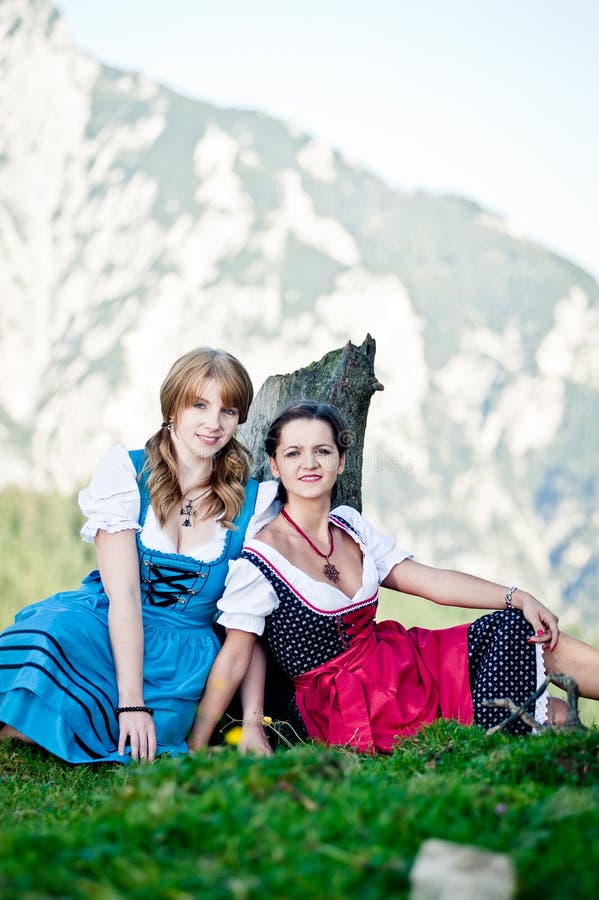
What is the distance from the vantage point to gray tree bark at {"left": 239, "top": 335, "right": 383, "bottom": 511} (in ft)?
15.2

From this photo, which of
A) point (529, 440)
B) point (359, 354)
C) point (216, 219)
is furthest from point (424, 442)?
point (359, 354)

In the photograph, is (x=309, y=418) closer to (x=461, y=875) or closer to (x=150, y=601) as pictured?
(x=150, y=601)

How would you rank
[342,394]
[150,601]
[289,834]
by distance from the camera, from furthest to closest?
[342,394], [150,601], [289,834]

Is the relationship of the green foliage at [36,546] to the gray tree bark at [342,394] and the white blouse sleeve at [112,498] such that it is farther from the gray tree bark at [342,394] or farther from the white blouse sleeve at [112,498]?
the white blouse sleeve at [112,498]

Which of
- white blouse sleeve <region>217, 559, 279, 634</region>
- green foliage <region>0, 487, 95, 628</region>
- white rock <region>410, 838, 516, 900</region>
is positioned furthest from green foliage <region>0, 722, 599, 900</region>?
green foliage <region>0, 487, 95, 628</region>

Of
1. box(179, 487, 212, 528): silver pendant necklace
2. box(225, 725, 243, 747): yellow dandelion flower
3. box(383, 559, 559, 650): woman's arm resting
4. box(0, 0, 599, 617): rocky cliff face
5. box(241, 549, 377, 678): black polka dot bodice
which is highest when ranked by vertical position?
box(0, 0, 599, 617): rocky cliff face

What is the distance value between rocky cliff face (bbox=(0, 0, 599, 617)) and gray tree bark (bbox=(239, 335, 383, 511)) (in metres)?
56.4

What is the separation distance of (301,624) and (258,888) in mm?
2156

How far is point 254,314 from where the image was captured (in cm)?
7600

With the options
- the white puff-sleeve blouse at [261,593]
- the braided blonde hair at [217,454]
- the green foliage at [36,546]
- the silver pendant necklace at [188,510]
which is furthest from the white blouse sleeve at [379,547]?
the green foliage at [36,546]

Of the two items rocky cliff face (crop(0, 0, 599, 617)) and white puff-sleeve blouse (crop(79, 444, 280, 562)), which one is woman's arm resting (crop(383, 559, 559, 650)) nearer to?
white puff-sleeve blouse (crop(79, 444, 280, 562))

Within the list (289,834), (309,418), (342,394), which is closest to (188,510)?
(309,418)

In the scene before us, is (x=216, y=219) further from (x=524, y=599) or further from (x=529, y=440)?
(x=524, y=599)

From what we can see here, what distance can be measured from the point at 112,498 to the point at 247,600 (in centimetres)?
69
